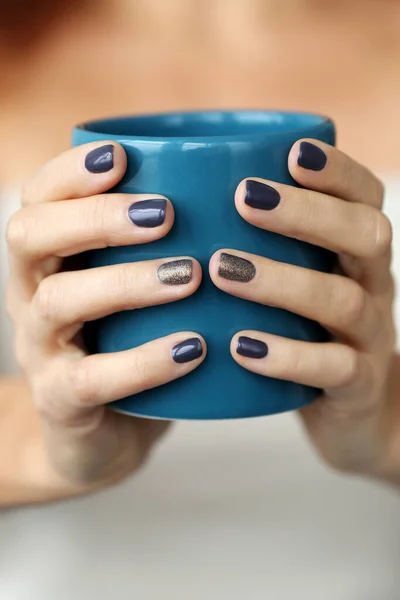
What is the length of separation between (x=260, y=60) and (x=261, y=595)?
1.00 m

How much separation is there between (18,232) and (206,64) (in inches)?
36.2

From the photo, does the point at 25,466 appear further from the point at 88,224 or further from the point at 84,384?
the point at 88,224

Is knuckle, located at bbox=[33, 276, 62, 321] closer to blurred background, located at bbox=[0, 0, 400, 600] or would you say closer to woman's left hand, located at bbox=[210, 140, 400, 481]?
woman's left hand, located at bbox=[210, 140, 400, 481]

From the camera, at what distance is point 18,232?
567 mm

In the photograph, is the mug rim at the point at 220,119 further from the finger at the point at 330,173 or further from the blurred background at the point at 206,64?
the blurred background at the point at 206,64

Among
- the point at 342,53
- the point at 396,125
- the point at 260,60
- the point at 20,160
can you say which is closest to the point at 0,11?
the point at 20,160

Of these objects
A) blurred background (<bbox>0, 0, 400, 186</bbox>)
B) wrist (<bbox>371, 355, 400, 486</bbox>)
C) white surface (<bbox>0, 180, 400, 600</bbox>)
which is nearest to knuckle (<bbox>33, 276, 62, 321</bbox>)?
wrist (<bbox>371, 355, 400, 486</bbox>)

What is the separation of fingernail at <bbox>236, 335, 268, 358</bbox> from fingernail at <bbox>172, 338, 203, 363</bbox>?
31mm

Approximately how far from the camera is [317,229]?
20.8 inches

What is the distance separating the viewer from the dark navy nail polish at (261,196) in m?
0.49

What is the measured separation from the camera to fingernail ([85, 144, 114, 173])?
0.50 metres

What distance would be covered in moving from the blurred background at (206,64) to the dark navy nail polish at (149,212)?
0.91 m

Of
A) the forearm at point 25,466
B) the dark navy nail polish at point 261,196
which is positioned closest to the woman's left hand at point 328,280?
the dark navy nail polish at point 261,196

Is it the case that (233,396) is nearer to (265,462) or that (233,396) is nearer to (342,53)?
(265,462)
